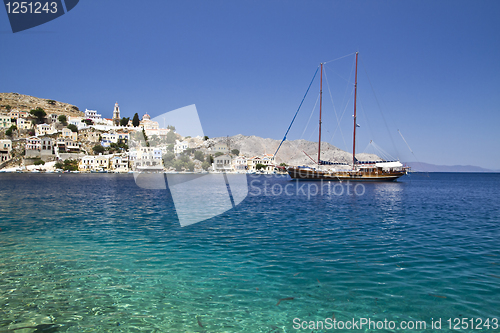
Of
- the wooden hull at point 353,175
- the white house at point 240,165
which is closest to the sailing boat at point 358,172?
the wooden hull at point 353,175

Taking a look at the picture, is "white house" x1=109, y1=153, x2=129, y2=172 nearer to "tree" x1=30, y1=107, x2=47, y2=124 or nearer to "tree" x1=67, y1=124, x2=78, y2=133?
"tree" x1=67, y1=124, x2=78, y2=133

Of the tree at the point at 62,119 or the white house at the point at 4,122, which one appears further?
the tree at the point at 62,119

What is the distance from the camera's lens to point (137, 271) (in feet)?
26.5

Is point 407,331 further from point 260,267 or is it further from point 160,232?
point 160,232

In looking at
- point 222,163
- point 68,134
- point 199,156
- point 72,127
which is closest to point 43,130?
point 68,134

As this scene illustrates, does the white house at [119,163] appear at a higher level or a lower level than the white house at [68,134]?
lower

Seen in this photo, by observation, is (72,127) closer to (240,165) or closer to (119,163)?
(119,163)

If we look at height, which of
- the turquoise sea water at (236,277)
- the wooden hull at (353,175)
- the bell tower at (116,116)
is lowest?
the turquoise sea water at (236,277)

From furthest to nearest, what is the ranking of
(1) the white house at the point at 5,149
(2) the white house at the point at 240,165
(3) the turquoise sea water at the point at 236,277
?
(2) the white house at the point at 240,165
(1) the white house at the point at 5,149
(3) the turquoise sea water at the point at 236,277

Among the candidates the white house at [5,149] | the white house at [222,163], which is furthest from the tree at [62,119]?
the white house at [222,163]

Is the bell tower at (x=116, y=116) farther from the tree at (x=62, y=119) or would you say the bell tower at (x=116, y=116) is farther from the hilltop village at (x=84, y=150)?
the tree at (x=62, y=119)

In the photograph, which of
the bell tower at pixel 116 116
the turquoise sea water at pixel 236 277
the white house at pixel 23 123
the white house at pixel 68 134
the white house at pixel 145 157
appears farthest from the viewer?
the bell tower at pixel 116 116

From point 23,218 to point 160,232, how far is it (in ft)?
30.1

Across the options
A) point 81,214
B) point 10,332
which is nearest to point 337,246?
point 10,332
